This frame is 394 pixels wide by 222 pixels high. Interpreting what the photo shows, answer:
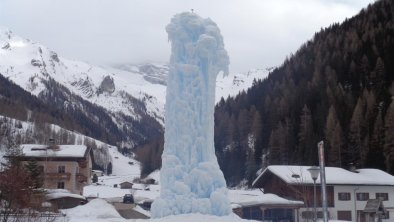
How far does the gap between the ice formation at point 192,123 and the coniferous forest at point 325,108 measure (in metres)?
56.0

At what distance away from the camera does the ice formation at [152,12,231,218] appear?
1933cm

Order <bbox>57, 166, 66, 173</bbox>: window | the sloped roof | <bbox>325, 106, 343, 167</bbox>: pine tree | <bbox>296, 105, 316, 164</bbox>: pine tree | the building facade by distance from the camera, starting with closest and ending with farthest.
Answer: the sloped roof, the building facade, <bbox>57, 166, 66, 173</bbox>: window, <bbox>325, 106, 343, 167</bbox>: pine tree, <bbox>296, 105, 316, 164</bbox>: pine tree

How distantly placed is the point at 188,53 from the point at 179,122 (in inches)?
102

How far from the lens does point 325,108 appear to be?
93.6 metres

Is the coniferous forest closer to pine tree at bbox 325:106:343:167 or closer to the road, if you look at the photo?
pine tree at bbox 325:106:343:167

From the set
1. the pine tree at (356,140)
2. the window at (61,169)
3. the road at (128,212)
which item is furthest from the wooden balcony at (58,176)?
the pine tree at (356,140)

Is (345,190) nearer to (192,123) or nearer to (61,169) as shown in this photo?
(61,169)

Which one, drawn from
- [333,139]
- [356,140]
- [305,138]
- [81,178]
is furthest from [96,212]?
[305,138]

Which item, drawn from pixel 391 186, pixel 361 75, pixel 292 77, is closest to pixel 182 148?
pixel 391 186

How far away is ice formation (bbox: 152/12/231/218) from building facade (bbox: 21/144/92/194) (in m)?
46.9

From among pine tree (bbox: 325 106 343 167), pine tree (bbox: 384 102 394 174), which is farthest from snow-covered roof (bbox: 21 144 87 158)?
pine tree (bbox: 384 102 394 174)

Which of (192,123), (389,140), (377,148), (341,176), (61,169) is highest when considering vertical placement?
(389,140)

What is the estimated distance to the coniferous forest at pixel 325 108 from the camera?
80.1 meters

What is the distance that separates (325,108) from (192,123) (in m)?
76.5
